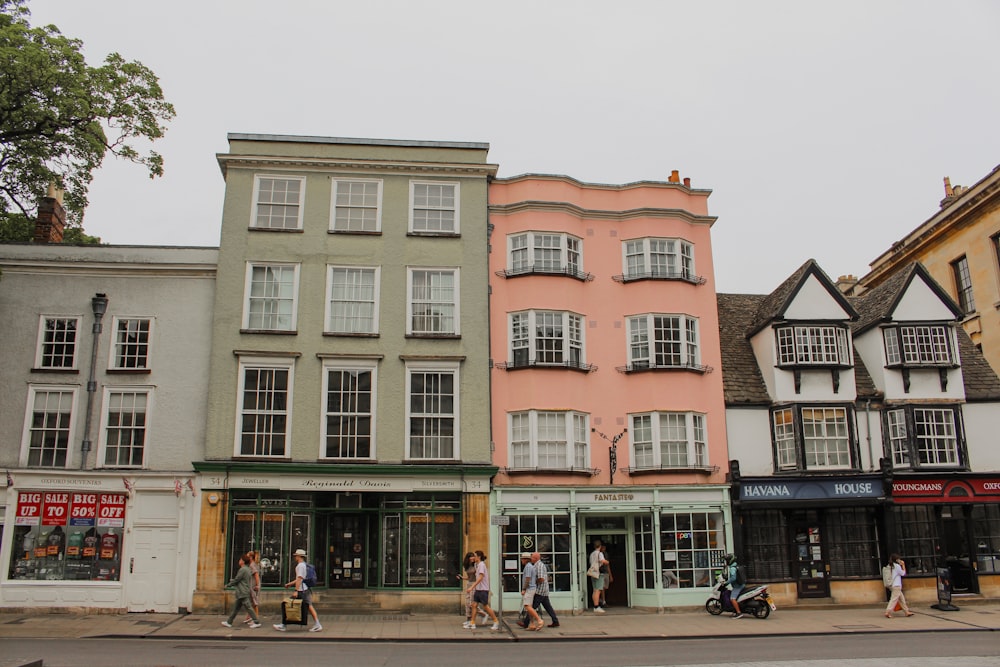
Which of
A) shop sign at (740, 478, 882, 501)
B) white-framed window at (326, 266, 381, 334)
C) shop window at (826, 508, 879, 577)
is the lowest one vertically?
shop window at (826, 508, 879, 577)

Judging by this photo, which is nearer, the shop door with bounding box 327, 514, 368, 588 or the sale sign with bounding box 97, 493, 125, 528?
the sale sign with bounding box 97, 493, 125, 528

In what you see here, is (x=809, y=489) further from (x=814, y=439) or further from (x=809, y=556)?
(x=809, y=556)

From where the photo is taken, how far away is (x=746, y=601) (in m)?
23.3

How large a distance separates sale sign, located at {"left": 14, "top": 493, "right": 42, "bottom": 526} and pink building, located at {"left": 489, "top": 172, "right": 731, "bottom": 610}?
1289cm

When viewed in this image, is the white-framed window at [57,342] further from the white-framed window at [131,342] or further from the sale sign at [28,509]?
the sale sign at [28,509]

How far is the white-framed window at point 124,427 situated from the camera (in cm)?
2453

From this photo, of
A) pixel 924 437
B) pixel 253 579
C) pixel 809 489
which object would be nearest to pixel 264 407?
pixel 253 579

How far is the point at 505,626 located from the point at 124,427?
12402 mm

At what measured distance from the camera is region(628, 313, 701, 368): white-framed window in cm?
2708

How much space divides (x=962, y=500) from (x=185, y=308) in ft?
81.2

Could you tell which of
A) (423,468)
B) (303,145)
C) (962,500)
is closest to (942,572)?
(962,500)

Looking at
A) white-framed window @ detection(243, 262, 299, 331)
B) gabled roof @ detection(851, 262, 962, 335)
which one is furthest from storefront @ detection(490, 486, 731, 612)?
white-framed window @ detection(243, 262, 299, 331)

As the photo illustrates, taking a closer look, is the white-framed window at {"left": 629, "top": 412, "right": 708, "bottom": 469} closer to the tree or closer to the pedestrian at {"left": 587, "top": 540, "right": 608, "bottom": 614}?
the pedestrian at {"left": 587, "top": 540, "right": 608, "bottom": 614}

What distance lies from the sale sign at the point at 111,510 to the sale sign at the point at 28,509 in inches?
64.3
